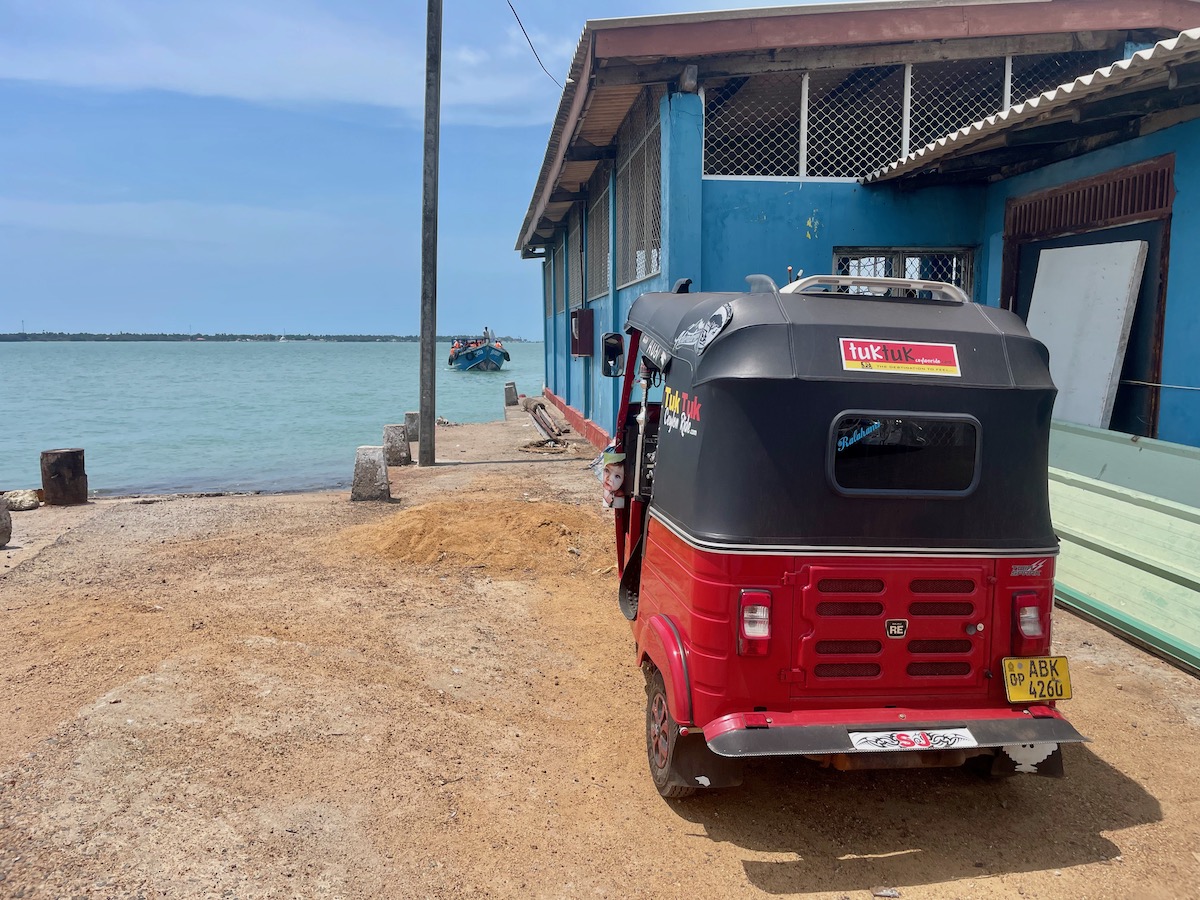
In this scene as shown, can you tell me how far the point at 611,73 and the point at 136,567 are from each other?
21.7ft

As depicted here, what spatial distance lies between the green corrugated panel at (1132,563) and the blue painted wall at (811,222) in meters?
3.82

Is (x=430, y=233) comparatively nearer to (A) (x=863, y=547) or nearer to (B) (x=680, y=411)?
(B) (x=680, y=411)

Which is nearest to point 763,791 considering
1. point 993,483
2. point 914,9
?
point 993,483

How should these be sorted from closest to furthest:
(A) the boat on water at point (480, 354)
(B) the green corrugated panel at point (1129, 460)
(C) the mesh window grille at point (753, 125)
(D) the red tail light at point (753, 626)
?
(D) the red tail light at point (753, 626), (B) the green corrugated panel at point (1129, 460), (C) the mesh window grille at point (753, 125), (A) the boat on water at point (480, 354)

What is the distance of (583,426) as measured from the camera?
18.2 m

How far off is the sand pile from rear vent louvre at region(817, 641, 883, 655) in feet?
14.1

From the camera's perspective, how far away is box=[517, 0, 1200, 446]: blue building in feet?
24.0

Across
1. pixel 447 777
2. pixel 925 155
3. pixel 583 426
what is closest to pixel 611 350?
pixel 447 777

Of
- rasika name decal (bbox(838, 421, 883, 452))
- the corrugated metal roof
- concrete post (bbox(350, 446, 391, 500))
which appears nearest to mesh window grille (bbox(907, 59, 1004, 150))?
the corrugated metal roof

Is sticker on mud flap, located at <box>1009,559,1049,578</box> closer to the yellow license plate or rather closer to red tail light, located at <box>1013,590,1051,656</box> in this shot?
red tail light, located at <box>1013,590,1051,656</box>

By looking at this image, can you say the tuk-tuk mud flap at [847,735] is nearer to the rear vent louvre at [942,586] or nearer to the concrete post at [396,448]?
the rear vent louvre at [942,586]

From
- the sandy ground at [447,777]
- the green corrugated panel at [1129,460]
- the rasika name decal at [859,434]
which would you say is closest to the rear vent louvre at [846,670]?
the sandy ground at [447,777]

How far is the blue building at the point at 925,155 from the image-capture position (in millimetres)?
7312

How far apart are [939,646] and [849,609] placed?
0.43 meters
